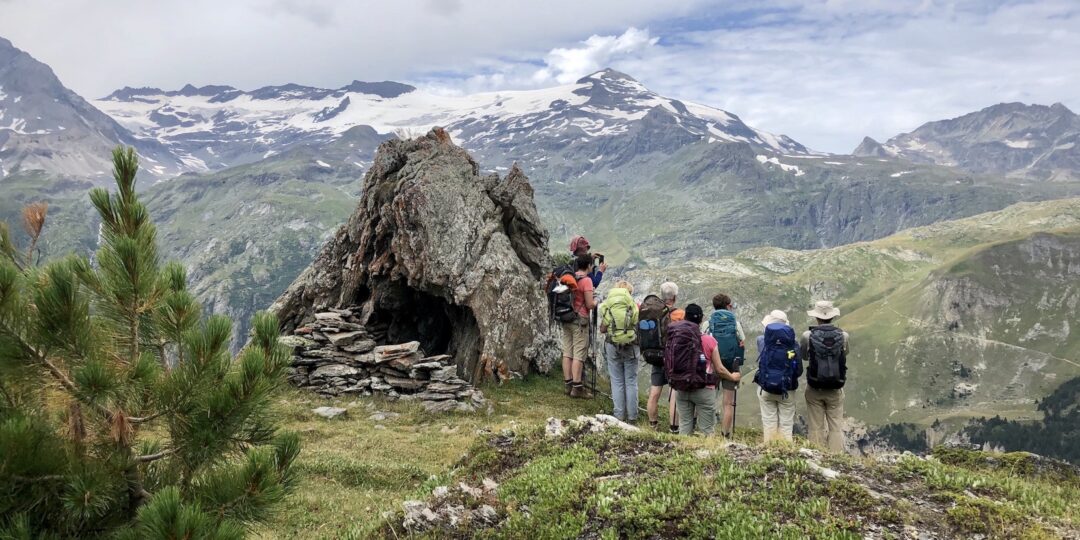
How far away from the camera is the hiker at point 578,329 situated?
78.3 feet

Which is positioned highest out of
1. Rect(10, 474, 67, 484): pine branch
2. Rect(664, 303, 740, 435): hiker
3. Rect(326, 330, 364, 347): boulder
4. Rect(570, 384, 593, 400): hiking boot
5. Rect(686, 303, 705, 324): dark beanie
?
Rect(10, 474, 67, 484): pine branch

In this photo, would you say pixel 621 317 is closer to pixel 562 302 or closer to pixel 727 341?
pixel 727 341

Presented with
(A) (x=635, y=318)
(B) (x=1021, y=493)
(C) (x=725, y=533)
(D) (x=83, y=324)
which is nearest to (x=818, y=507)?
(C) (x=725, y=533)

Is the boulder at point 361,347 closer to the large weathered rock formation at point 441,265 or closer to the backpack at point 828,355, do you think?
the large weathered rock formation at point 441,265

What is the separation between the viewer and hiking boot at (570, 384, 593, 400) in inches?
1059

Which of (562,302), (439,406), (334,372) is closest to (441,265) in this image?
(334,372)

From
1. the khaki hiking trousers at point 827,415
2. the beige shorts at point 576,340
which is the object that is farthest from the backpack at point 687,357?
the beige shorts at point 576,340

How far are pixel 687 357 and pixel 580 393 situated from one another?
11278 millimetres

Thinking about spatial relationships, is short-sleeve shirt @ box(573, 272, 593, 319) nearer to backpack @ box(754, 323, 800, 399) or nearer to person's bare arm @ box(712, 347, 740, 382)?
person's bare arm @ box(712, 347, 740, 382)

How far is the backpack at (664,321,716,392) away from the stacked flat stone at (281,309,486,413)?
10.3 meters

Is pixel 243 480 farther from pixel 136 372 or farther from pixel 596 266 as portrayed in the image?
pixel 596 266

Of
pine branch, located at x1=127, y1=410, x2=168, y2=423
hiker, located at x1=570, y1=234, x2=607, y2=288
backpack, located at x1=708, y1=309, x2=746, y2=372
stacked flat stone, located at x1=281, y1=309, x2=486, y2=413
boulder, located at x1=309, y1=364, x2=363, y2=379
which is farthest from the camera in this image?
boulder, located at x1=309, y1=364, x2=363, y2=379

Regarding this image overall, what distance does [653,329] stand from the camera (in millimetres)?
19094

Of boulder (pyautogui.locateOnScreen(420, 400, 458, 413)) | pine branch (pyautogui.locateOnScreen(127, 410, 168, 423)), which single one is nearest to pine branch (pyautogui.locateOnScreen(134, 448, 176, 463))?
pine branch (pyautogui.locateOnScreen(127, 410, 168, 423))
